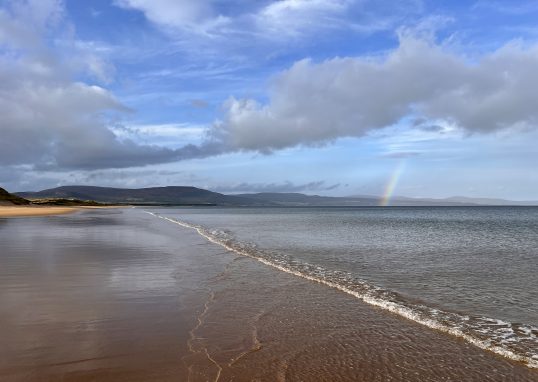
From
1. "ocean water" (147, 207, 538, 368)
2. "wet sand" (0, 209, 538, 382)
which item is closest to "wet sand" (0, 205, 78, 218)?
"ocean water" (147, 207, 538, 368)

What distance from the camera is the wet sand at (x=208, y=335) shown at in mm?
6793

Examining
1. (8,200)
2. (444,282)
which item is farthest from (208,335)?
(8,200)

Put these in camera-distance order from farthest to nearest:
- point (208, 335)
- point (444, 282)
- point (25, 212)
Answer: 1. point (25, 212)
2. point (444, 282)
3. point (208, 335)

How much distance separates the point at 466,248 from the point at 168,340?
2633 centimetres

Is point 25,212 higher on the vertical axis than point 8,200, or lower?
lower

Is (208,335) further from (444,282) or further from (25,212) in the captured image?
(25,212)

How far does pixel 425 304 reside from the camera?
477 inches

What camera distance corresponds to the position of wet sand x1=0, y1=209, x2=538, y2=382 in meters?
6.79

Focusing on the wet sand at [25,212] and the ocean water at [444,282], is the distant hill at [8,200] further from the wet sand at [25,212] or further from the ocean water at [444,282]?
the ocean water at [444,282]

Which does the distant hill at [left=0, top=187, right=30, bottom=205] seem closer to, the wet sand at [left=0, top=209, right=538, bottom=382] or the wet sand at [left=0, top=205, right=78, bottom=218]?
the wet sand at [left=0, top=205, right=78, bottom=218]

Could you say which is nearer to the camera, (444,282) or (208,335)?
(208,335)

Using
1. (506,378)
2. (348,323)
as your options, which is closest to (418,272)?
(348,323)

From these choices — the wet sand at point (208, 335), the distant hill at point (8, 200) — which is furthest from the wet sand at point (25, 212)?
the wet sand at point (208, 335)

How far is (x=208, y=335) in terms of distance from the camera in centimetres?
862
